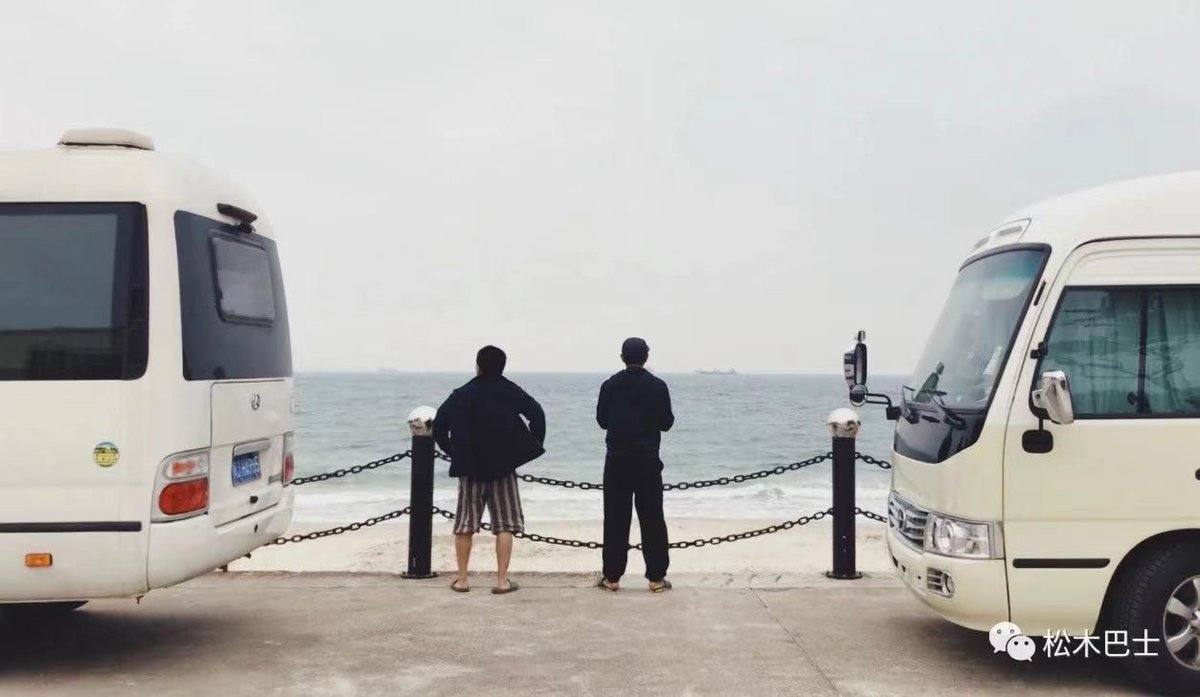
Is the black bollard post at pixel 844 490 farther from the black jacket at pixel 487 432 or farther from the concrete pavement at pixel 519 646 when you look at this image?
the black jacket at pixel 487 432

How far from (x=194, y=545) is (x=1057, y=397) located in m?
4.66

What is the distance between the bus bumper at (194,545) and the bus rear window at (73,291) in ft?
2.92


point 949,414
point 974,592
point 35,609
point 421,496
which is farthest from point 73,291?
point 974,592

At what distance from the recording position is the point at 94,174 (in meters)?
5.33

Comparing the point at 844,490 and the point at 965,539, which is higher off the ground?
the point at 965,539

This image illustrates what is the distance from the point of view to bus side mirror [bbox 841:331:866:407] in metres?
6.04

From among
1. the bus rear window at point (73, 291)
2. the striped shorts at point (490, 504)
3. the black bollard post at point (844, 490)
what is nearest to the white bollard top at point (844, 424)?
the black bollard post at point (844, 490)

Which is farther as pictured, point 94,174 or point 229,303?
point 229,303

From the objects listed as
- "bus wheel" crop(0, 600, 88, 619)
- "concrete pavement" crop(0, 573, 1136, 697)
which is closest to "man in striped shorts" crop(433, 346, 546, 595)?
"concrete pavement" crop(0, 573, 1136, 697)

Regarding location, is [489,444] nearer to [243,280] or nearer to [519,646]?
[519,646]

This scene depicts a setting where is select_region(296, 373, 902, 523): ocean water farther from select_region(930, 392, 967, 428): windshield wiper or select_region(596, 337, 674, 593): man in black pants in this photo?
select_region(930, 392, 967, 428): windshield wiper

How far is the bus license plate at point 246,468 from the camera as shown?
19.2 ft

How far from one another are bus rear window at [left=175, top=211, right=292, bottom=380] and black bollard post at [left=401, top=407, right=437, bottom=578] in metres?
1.48

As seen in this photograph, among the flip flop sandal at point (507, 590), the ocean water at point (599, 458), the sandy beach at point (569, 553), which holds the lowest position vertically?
the ocean water at point (599, 458)
